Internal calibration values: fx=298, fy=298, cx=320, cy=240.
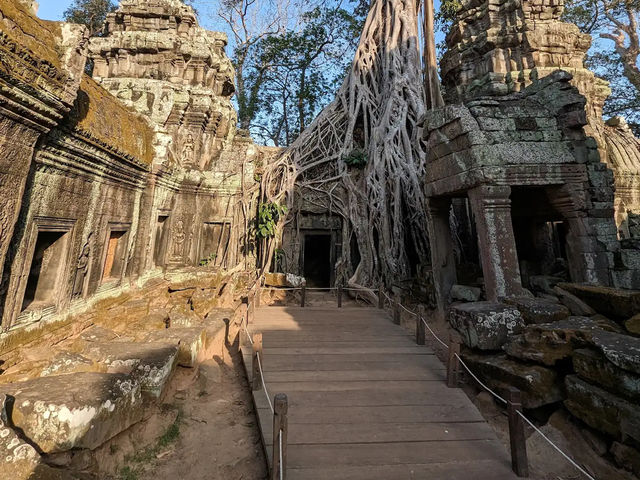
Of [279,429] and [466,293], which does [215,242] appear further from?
[279,429]

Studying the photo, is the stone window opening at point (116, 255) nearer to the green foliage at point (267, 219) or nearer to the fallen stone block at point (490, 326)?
the green foliage at point (267, 219)

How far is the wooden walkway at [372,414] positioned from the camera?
198cm

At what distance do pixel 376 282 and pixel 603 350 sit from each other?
5.01 metres

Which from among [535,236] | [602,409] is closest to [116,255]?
[602,409]

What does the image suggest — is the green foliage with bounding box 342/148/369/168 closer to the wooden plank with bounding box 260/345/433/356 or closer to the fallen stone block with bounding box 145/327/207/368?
the wooden plank with bounding box 260/345/433/356

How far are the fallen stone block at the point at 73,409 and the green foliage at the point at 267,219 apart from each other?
16.6 feet

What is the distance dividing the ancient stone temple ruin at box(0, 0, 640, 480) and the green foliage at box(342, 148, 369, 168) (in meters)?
0.05

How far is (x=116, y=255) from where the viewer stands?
14.8 feet

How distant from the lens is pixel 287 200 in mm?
7988

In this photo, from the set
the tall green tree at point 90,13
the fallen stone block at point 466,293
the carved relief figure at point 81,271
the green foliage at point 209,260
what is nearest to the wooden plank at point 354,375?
the fallen stone block at point 466,293

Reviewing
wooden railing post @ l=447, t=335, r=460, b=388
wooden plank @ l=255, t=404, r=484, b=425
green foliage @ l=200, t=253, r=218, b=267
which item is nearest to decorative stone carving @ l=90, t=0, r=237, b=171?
green foliage @ l=200, t=253, r=218, b=267

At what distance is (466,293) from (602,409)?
2.97 meters

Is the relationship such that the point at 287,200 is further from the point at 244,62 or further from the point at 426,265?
the point at 244,62

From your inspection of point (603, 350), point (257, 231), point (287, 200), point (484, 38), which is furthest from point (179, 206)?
point (484, 38)
